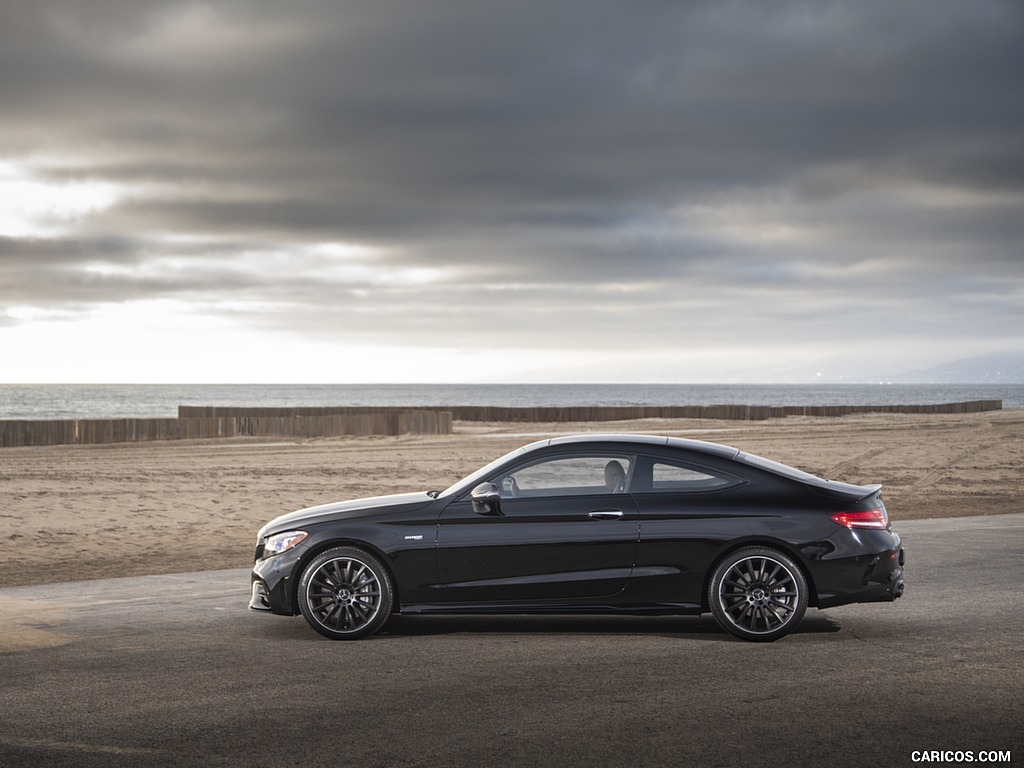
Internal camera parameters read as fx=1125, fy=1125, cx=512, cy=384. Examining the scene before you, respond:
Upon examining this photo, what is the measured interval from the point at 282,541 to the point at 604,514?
100 inches

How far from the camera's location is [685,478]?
8867 mm

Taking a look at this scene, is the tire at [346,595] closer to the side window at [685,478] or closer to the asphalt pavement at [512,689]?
the asphalt pavement at [512,689]

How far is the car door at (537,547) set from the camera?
28.2 feet

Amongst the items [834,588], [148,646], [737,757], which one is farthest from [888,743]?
[148,646]

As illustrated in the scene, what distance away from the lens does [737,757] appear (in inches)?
217

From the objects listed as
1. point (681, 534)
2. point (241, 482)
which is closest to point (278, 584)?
point (681, 534)

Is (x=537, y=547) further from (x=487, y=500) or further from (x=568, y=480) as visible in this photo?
(x=568, y=480)

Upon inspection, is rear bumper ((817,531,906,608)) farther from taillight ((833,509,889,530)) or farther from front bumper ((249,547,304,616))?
front bumper ((249,547,304,616))

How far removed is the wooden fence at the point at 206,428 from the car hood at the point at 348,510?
125ft

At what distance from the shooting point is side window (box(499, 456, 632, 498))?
28.9 feet

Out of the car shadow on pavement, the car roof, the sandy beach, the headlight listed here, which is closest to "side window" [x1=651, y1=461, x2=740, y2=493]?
the car roof
